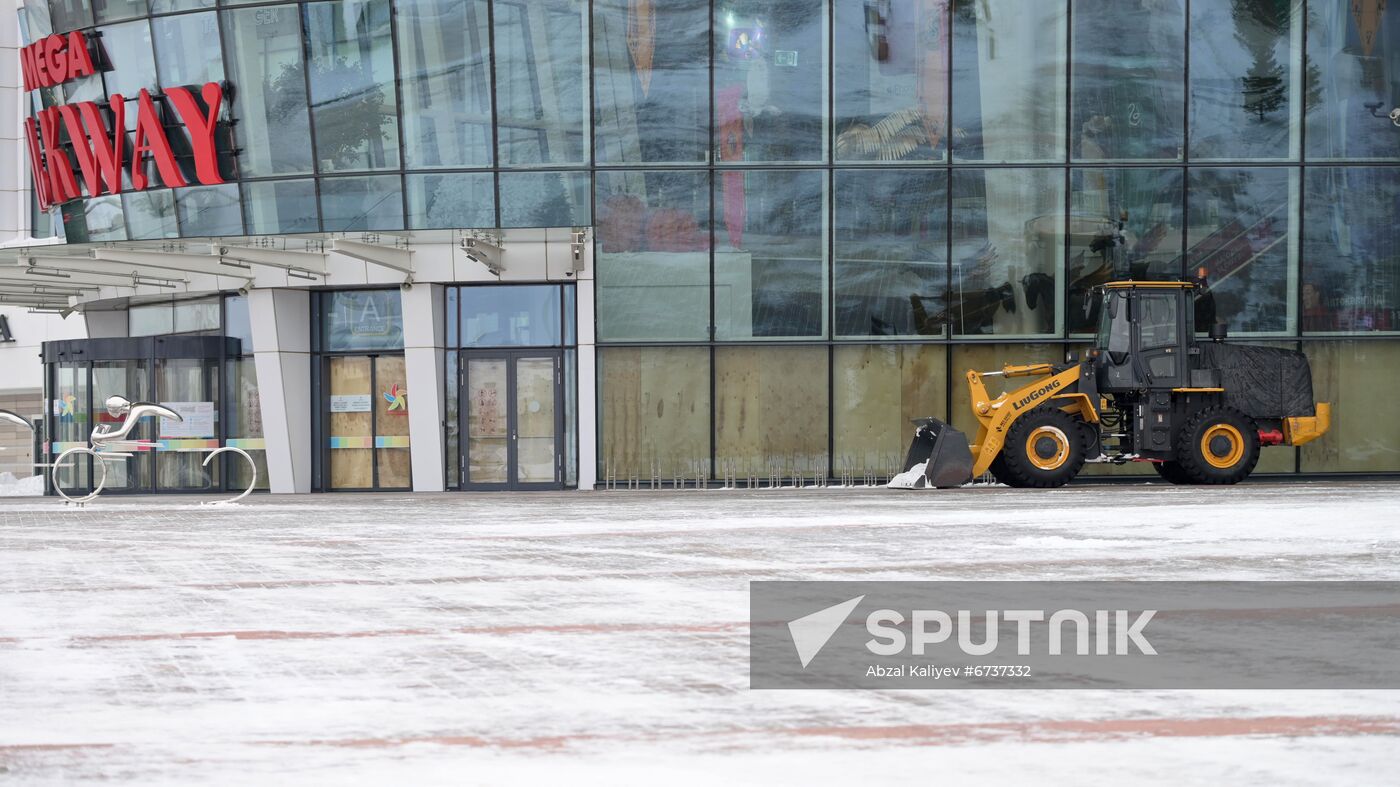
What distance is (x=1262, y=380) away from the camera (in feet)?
74.1

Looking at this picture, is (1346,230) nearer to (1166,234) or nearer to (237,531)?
(1166,234)

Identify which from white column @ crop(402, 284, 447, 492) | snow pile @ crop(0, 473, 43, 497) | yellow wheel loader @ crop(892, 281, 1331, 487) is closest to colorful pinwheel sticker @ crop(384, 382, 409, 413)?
white column @ crop(402, 284, 447, 492)

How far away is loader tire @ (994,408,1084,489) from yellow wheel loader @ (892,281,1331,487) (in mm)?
14

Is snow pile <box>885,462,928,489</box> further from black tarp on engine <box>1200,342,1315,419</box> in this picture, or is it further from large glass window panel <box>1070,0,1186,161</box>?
large glass window panel <box>1070,0,1186,161</box>

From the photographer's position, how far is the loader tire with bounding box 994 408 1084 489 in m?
21.6

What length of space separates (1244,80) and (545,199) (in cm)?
1193

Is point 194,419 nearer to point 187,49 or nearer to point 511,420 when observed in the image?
point 511,420

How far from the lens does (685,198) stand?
1008 inches

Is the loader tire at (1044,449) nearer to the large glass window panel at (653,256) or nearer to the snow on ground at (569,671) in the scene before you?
the large glass window panel at (653,256)

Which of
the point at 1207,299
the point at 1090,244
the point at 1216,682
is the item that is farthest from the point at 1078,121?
the point at 1216,682

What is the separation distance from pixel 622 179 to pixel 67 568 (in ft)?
51.5

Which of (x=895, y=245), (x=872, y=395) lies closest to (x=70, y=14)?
(x=895, y=245)

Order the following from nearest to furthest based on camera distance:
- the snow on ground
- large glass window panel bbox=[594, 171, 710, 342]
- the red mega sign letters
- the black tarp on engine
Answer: the snow on ground, the black tarp on engine, large glass window panel bbox=[594, 171, 710, 342], the red mega sign letters

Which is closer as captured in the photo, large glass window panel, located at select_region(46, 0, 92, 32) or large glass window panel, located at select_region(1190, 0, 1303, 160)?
large glass window panel, located at select_region(1190, 0, 1303, 160)
